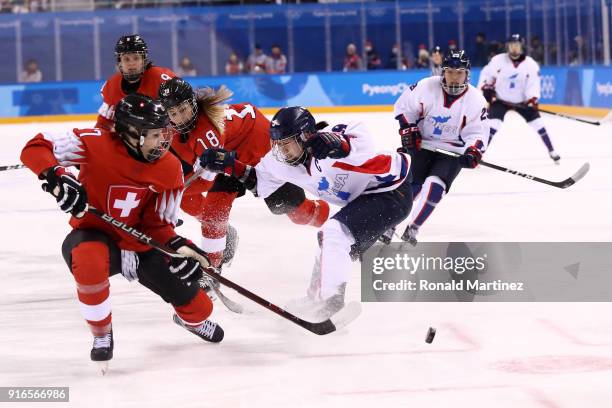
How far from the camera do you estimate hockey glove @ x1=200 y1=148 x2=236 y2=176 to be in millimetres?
3979

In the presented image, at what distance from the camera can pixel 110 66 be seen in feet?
55.7

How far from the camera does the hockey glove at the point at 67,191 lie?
10.3 ft

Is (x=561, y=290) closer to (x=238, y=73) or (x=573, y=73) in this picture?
(x=573, y=73)

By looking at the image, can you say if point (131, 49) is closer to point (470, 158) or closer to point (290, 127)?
point (290, 127)

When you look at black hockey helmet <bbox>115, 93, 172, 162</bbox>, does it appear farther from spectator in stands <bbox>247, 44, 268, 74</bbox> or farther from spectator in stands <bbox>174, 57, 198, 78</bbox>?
spectator in stands <bbox>247, 44, 268, 74</bbox>

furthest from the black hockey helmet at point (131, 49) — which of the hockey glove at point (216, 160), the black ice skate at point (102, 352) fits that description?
the black ice skate at point (102, 352)

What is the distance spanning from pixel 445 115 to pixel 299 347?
2366 mm

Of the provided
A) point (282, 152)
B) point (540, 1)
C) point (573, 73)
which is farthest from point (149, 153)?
point (540, 1)

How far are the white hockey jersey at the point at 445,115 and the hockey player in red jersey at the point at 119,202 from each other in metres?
2.38

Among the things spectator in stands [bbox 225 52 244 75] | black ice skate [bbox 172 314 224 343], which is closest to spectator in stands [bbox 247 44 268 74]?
spectator in stands [bbox 225 52 244 75]

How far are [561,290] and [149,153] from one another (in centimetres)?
190

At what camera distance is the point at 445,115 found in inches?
220

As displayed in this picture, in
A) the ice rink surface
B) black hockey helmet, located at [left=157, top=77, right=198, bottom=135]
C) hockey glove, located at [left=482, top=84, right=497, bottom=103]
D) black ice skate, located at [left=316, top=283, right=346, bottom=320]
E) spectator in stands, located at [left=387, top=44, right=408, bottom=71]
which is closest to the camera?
the ice rink surface

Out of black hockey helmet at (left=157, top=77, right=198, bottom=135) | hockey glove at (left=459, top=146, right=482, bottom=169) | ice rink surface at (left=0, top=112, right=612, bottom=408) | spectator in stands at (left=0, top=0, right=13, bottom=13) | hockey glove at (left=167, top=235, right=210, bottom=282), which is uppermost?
spectator in stands at (left=0, top=0, right=13, bottom=13)
